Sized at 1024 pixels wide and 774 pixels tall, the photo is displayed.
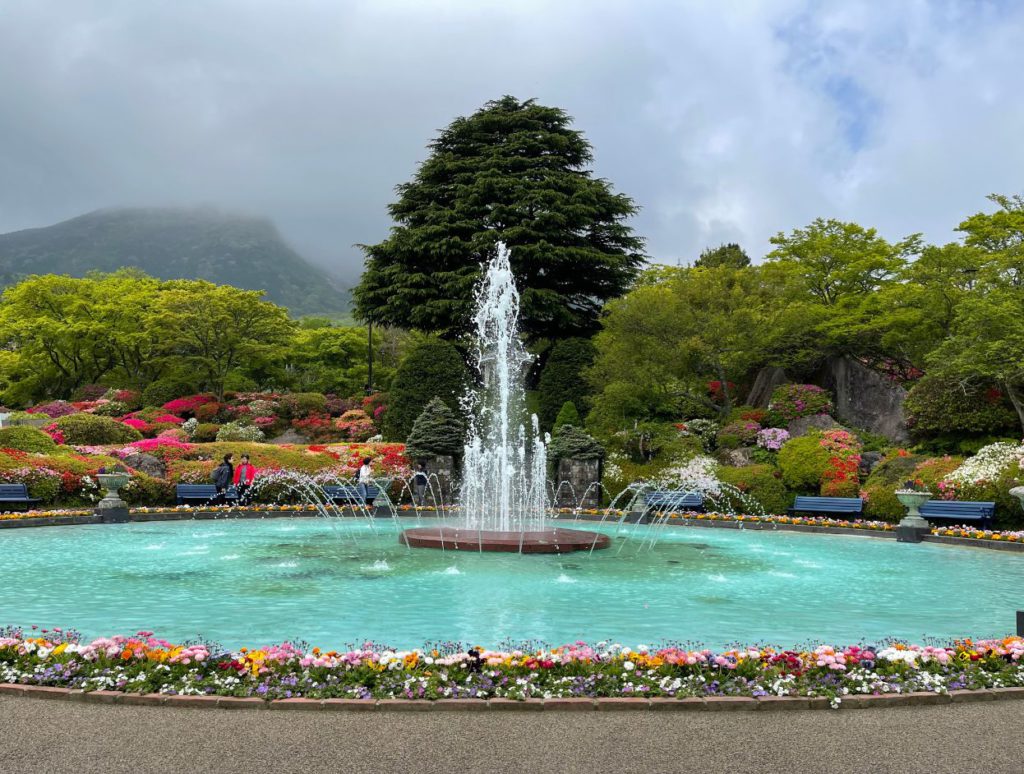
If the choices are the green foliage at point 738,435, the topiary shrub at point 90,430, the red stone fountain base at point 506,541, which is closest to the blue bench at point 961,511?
the green foliage at point 738,435

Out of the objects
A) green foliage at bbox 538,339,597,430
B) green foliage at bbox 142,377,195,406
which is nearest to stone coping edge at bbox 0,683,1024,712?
green foliage at bbox 538,339,597,430

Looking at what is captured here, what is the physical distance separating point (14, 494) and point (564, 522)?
43.9 feet

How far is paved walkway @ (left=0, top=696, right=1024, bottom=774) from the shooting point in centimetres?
416

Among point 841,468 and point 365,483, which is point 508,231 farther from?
point 841,468

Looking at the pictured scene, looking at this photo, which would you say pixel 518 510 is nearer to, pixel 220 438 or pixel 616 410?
pixel 616 410

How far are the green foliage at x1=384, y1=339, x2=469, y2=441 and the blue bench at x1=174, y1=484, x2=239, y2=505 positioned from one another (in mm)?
9496

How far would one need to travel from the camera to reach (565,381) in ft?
98.3

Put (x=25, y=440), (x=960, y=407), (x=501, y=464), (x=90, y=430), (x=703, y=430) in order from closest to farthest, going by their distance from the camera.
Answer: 1. (x=501, y=464)
2. (x=25, y=440)
3. (x=960, y=407)
4. (x=703, y=430)
5. (x=90, y=430)

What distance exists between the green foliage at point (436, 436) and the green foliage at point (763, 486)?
848 cm

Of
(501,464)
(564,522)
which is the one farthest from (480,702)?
(564,522)

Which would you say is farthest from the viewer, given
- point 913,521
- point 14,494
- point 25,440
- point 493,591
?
point 25,440

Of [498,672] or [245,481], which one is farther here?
[245,481]

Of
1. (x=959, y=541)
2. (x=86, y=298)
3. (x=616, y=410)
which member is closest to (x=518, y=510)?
(x=616, y=410)

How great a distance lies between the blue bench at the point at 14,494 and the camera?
1864cm
